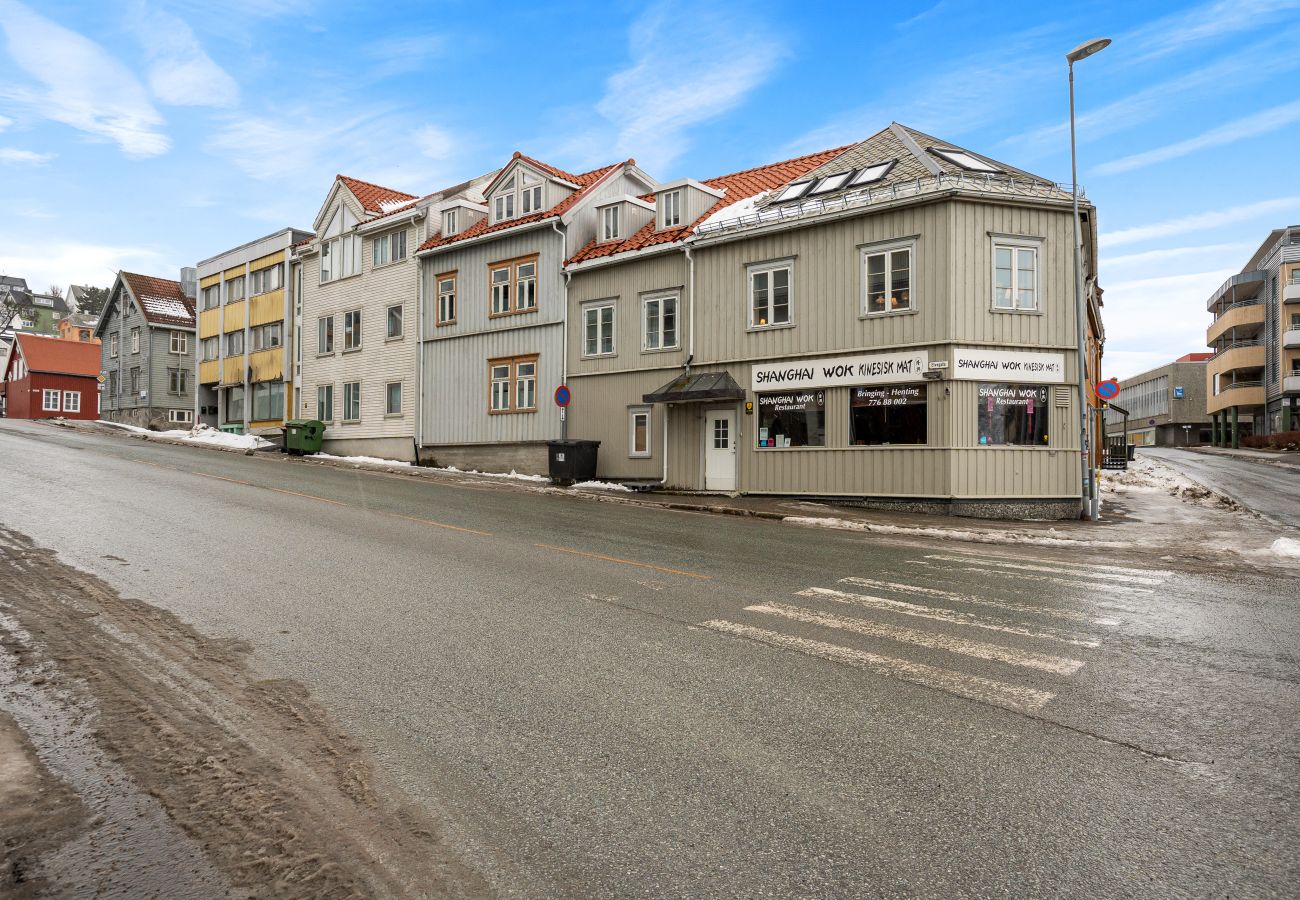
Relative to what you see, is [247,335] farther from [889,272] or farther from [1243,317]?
[1243,317]

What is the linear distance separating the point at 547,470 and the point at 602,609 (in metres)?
18.7

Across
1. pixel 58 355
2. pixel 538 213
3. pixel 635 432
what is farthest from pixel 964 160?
pixel 58 355

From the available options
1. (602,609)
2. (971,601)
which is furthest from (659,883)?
(971,601)

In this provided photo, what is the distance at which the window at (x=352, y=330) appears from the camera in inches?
1289

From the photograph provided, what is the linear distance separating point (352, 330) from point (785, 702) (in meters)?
31.5

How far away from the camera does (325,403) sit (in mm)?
34219

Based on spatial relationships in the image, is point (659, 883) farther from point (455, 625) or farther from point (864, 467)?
point (864, 467)

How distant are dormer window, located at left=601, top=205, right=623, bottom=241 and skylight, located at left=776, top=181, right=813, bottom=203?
5327 millimetres

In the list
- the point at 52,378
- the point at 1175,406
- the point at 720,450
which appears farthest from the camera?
the point at 1175,406

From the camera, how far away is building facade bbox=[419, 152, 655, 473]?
84.9ft

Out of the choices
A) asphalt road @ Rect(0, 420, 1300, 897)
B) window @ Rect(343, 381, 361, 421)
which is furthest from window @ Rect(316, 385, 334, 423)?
asphalt road @ Rect(0, 420, 1300, 897)

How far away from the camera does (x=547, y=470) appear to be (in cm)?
2591

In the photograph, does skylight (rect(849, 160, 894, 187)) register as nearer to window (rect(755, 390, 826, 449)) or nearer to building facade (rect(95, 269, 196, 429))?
window (rect(755, 390, 826, 449))

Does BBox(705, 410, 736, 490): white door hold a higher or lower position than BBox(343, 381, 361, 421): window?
lower
